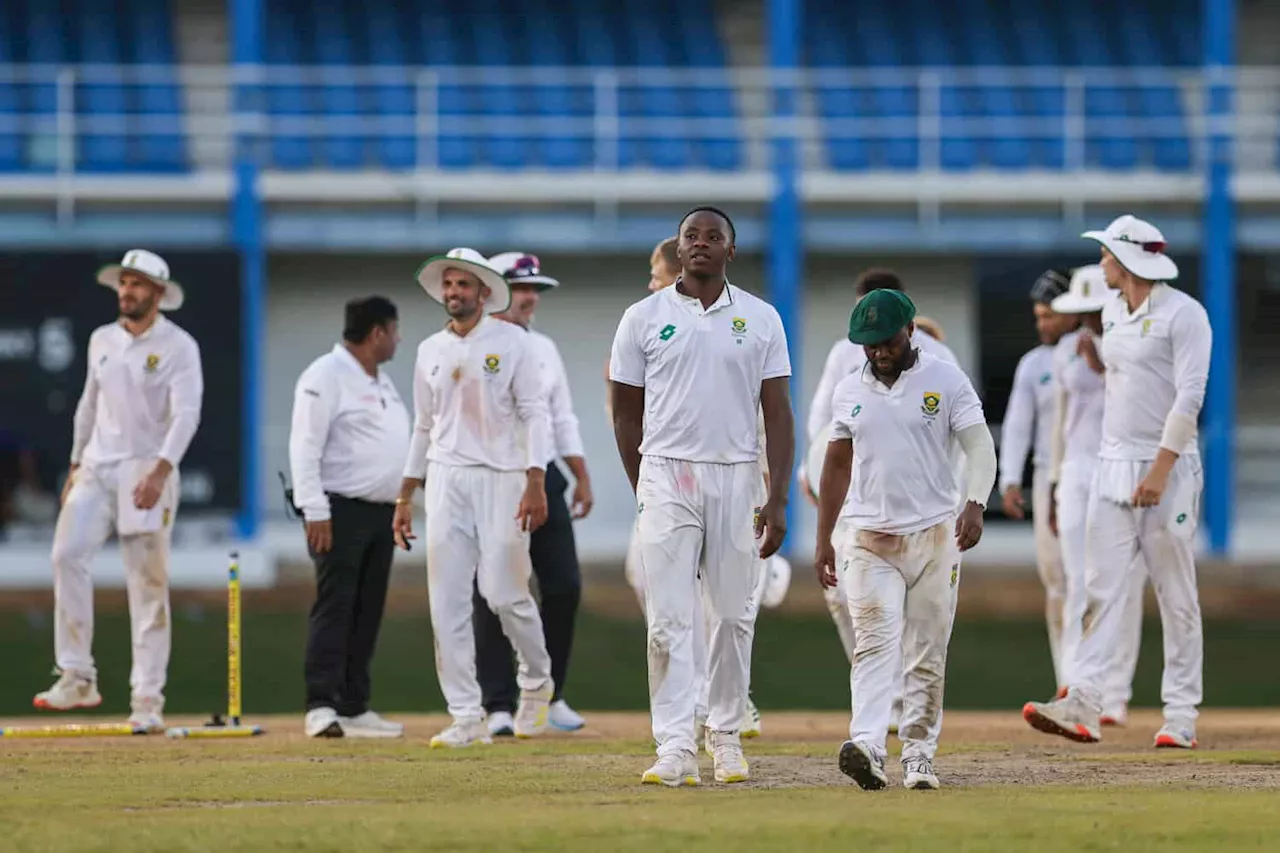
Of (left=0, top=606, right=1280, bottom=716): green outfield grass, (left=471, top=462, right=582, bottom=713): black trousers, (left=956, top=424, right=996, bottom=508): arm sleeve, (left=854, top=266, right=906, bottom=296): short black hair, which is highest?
(left=854, top=266, right=906, bottom=296): short black hair

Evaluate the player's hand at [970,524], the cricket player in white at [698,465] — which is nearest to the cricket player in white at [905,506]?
the player's hand at [970,524]

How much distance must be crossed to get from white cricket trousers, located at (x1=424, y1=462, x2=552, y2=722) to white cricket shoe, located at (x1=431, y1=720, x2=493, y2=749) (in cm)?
3

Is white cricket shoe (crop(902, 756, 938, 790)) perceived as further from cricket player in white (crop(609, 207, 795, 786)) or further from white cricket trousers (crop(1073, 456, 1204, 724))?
white cricket trousers (crop(1073, 456, 1204, 724))

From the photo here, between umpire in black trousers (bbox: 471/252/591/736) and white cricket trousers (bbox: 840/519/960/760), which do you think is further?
umpire in black trousers (bbox: 471/252/591/736)

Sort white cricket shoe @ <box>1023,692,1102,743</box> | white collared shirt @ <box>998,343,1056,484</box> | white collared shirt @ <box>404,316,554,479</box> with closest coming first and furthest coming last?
white cricket shoe @ <box>1023,692,1102,743</box> → white collared shirt @ <box>404,316,554,479</box> → white collared shirt @ <box>998,343,1056,484</box>

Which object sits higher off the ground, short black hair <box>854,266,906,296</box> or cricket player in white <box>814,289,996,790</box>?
short black hair <box>854,266,906,296</box>

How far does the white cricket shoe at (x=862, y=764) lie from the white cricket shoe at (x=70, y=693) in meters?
4.24

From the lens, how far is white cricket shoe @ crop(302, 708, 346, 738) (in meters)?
9.44

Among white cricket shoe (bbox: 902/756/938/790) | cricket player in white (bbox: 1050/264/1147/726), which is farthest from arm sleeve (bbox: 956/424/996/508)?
cricket player in white (bbox: 1050/264/1147/726)

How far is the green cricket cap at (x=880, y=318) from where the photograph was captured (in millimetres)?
7160

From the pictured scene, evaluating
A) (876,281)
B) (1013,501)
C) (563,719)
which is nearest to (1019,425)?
(1013,501)

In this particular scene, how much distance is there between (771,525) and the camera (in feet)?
24.5

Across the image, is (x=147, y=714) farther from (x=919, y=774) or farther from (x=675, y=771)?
(x=919, y=774)

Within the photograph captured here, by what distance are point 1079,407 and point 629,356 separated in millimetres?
3650
